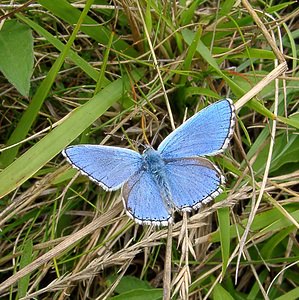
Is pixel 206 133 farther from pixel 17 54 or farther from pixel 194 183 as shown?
pixel 17 54

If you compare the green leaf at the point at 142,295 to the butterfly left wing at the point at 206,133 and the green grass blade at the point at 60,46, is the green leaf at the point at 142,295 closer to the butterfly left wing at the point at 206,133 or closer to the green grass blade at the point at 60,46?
the butterfly left wing at the point at 206,133

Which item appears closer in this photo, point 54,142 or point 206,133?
point 206,133

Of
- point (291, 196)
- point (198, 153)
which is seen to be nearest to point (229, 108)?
point (198, 153)

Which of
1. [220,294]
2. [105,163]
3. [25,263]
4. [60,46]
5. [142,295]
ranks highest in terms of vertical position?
[60,46]

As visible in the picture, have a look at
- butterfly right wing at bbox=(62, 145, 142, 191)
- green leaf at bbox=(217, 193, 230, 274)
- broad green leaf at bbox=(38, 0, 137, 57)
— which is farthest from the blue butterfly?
broad green leaf at bbox=(38, 0, 137, 57)

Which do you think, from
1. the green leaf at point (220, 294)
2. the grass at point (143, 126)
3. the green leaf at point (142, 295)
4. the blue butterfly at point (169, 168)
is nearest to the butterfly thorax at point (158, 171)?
the blue butterfly at point (169, 168)

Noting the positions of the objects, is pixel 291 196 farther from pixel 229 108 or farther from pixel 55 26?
pixel 55 26

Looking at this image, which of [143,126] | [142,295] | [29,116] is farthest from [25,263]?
[143,126]

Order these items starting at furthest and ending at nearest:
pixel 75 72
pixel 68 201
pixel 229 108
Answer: pixel 75 72 < pixel 68 201 < pixel 229 108
